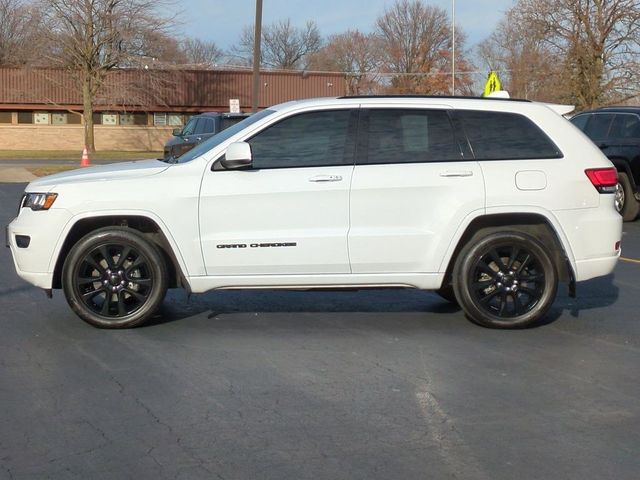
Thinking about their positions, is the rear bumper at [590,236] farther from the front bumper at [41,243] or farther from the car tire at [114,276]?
the front bumper at [41,243]

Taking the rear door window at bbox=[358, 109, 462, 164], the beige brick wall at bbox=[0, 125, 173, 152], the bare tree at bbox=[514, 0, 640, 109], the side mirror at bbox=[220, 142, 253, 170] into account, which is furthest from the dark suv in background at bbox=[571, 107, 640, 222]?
the beige brick wall at bbox=[0, 125, 173, 152]

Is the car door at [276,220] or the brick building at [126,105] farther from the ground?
the brick building at [126,105]

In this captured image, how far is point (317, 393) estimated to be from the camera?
18.8 feet

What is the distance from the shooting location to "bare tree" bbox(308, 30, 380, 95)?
6700 centimetres

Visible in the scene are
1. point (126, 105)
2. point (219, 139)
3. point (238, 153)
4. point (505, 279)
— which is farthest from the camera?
point (126, 105)

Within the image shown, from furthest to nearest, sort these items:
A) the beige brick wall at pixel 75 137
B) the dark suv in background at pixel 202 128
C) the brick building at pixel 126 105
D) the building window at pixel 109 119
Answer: the building window at pixel 109 119
the beige brick wall at pixel 75 137
the brick building at pixel 126 105
the dark suv in background at pixel 202 128

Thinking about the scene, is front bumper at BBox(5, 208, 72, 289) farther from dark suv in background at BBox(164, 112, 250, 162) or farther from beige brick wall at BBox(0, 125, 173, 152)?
beige brick wall at BBox(0, 125, 173, 152)

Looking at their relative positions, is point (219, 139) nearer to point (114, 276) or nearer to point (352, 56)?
point (114, 276)

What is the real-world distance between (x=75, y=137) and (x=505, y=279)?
4886 centimetres

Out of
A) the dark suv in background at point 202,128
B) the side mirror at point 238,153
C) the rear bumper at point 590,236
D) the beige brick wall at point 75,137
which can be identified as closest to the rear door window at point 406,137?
the side mirror at point 238,153

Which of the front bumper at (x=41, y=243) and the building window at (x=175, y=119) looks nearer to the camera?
the front bumper at (x=41, y=243)

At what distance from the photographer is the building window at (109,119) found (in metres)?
53.8

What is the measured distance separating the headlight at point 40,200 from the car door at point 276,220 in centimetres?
117

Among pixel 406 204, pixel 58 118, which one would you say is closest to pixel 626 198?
pixel 406 204
